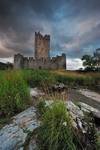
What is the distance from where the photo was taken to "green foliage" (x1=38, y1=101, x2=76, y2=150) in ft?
14.0

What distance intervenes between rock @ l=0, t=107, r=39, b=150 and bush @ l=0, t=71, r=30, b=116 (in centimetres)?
120

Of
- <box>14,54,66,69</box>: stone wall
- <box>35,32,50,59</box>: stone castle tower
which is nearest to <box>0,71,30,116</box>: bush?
<box>14,54,66,69</box>: stone wall

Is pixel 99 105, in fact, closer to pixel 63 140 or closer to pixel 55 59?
pixel 63 140

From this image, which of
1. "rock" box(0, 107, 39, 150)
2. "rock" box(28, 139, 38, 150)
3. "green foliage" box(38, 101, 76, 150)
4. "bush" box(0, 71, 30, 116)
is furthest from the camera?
"bush" box(0, 71, 30, 116)

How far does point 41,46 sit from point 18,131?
42471 millimetres

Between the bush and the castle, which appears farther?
the castle

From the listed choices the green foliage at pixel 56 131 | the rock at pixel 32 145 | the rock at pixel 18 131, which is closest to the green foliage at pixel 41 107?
the rock at pixel 18 131

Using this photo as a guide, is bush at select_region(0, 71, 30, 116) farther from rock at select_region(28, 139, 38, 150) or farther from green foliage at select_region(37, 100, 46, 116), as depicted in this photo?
rock at select_region(28, 139, 38, 150)

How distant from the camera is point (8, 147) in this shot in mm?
4617

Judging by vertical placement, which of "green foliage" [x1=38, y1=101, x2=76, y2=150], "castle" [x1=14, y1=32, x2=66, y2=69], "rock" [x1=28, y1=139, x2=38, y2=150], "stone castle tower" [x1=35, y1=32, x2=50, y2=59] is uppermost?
"stone castle tower" [x1=35, y1=32, x2=50, y2=59]

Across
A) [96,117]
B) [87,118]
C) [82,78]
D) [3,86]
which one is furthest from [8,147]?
[82,78]

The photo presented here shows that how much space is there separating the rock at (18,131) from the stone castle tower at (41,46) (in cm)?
4039

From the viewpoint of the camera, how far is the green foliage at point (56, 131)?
14.0ft

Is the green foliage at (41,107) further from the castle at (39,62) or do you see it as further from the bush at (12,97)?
the castle at (39,62)
